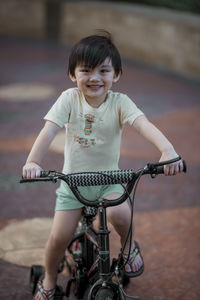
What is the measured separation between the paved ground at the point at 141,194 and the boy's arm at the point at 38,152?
1211mm

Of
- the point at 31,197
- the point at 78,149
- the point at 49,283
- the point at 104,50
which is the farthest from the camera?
the point at 31,197

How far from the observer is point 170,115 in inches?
290

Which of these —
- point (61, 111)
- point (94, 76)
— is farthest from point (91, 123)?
point (94, 76)

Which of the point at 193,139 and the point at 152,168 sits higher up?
the point at 193,139

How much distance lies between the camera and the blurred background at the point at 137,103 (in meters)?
3.77

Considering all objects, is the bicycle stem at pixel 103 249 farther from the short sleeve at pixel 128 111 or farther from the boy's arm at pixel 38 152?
the short sleeve at pixel 128 111

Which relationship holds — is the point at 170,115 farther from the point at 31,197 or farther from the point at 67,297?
the point at 67,297

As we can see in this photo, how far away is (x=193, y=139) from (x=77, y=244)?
343 centimetres

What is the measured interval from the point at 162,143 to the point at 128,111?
31 cm

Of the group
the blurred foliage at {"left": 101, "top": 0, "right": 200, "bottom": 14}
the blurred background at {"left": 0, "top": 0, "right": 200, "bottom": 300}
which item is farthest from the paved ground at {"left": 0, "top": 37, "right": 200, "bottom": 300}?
the blurred foliage at {"left": 101, "top": 0, "right": 200, "bottom": 14}

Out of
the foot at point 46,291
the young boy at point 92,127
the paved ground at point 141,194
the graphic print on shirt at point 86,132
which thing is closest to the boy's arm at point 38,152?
the young boy at point 92,127

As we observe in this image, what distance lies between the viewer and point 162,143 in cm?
255

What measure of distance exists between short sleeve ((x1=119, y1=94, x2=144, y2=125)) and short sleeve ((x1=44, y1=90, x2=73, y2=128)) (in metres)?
0.29

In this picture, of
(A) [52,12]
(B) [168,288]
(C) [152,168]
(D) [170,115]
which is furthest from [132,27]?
(C) [152,168]
